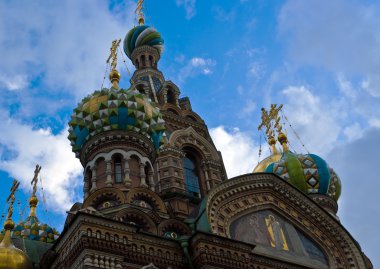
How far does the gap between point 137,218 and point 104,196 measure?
89 centimetres

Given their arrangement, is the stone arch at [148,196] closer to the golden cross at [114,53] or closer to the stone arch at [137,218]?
the stone arch at [137,218]

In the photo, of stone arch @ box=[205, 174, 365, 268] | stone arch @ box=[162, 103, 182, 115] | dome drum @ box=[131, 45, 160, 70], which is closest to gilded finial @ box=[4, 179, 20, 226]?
stone arch @ box=[205, 174, 365, 268]

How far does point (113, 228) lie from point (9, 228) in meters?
2.02

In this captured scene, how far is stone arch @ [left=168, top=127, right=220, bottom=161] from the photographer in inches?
550

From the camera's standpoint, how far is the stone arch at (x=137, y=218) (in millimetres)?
9016

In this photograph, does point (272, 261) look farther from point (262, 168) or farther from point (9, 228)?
point (262, 168)

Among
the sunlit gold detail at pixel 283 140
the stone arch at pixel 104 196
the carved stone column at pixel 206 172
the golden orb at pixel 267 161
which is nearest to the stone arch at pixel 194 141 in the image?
the carved stone column at pixel 206 172

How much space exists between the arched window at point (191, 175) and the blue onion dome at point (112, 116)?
→ 2363 millimetres

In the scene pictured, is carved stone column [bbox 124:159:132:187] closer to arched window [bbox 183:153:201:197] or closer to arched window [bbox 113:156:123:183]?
arched window [bbox 113:156:123:183]

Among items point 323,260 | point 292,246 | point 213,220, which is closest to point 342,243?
point 323,260

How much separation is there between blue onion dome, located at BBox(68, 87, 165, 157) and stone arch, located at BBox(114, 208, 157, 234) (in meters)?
2.00

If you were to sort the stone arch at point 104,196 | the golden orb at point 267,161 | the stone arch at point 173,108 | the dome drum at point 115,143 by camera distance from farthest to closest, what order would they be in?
the golden orb at point 267,161
the stone arch at point 173,108
the dome drum at point 115,143
the stone arch at point 104,196

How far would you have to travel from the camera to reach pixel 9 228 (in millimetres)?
8641

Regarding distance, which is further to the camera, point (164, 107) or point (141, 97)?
point (164, 107)
